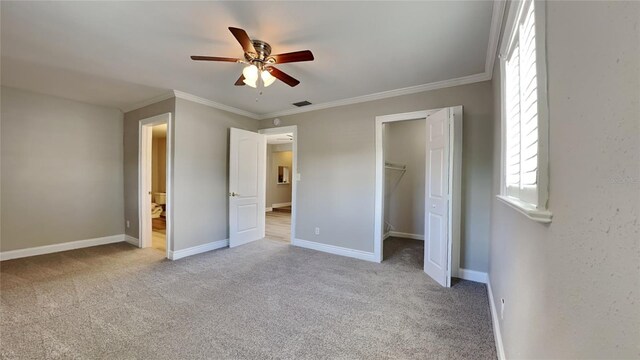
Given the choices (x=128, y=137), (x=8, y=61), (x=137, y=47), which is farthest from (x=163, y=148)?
(x=137, y=47)

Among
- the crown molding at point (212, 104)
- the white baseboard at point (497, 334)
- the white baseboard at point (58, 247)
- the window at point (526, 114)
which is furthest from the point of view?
the crown molding at point (212, 104)

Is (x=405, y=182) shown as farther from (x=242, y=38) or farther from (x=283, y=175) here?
(x=283, y=175)

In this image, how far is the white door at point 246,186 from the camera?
173 inches

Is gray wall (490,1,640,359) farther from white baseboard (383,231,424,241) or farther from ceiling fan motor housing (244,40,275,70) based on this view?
white baseboard (383,231,424,241)

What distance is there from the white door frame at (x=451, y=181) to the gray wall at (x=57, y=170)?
465 centimetres

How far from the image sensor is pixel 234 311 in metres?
2.30

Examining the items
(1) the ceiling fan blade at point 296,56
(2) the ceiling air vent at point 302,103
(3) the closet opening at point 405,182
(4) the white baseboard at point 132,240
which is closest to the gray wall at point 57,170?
(4) the white baseboard at point 132,240

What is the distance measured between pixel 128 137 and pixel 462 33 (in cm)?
531

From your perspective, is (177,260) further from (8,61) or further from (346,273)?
(8,61)

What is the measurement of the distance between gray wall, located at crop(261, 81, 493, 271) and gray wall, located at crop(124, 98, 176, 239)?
7.13ft

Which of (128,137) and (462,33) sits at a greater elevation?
(462,33)

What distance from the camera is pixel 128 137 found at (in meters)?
4.59

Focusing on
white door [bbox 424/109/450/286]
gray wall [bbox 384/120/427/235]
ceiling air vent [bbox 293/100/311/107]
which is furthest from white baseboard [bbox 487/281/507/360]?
ceiling air vent [bbox 293/100/311/107]

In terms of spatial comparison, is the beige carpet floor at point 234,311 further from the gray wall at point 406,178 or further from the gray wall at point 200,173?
the gray wall at point 406,178
